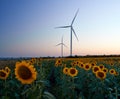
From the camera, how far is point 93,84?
10234 mm

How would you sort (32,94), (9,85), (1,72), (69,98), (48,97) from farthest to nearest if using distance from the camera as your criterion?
(69,98) < (9,85) < (1,72) < (32,94) < (48,97)

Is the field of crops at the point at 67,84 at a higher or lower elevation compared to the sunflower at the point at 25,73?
lower

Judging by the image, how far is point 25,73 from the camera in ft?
16.5

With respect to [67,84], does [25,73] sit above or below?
above

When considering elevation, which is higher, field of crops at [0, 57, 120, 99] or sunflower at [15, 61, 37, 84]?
sunflower at [15, 61, 37, 84]

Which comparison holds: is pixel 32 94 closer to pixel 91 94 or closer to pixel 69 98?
pixel 69 98

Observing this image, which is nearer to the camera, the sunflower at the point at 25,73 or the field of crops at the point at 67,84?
the sunflower at the point at 25,73

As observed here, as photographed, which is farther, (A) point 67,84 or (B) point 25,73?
(A) point 67,84

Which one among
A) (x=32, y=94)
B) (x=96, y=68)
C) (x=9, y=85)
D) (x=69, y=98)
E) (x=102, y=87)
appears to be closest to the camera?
(x=32, y=94)

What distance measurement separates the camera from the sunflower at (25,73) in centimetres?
493

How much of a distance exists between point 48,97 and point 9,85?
13.2ft

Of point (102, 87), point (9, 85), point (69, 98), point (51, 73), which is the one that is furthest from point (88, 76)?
point (51, 73)

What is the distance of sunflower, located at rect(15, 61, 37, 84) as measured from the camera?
4926 mm

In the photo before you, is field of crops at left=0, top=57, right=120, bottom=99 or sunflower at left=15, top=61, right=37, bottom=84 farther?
field of crops at left=0, top=57, right=120, bottom=99
